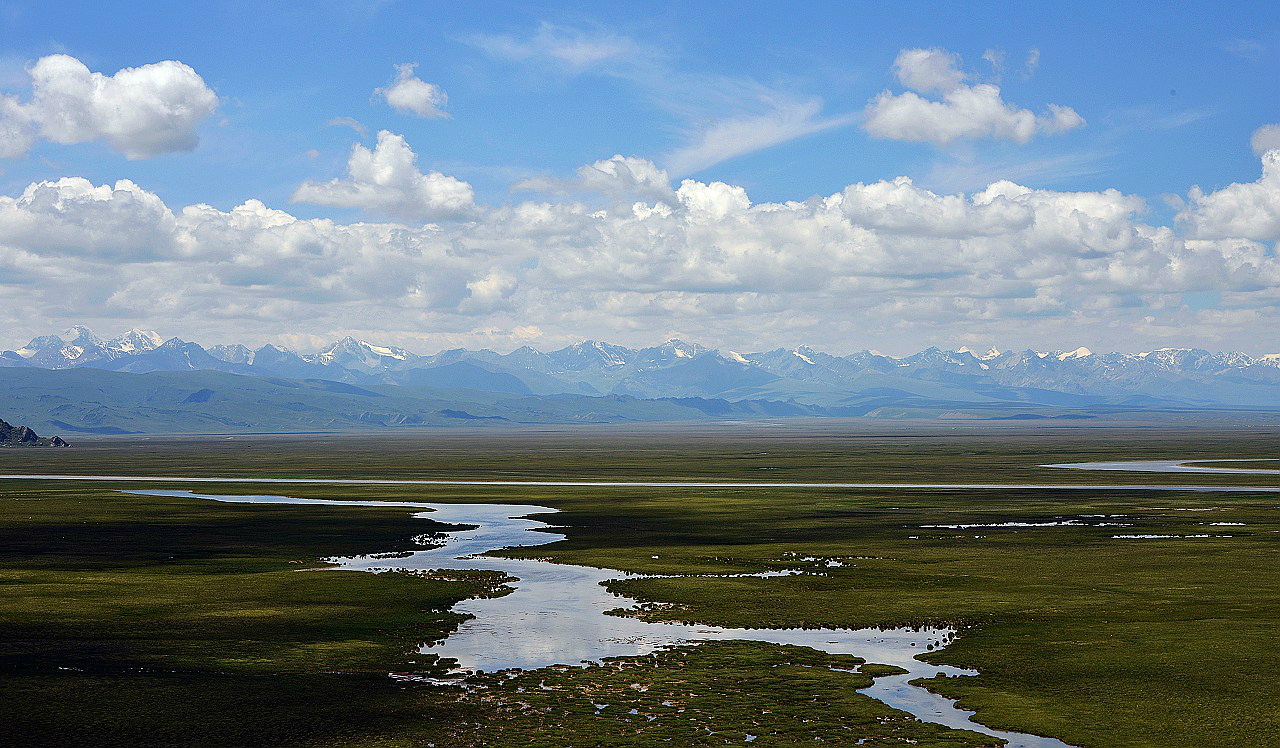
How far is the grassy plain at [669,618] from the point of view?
105ft

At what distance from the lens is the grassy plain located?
32062 mm

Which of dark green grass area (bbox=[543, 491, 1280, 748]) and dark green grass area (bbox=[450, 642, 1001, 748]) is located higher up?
dark green grass area (bbox=[543, 491, 1280, 748])

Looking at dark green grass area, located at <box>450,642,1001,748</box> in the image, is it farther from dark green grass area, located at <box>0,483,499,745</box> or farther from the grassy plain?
dark green grass area, located at <box>0,483,499,745</box>

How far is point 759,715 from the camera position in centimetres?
3275

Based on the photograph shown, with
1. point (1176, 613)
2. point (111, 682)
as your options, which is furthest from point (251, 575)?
point (1176, 613)

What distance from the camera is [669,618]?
162 ft

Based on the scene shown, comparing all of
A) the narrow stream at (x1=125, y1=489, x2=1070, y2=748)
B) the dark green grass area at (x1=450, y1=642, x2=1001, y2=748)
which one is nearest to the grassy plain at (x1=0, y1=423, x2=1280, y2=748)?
the dark green grass area at (x1=450, y1=642, x2=1001, y2=748)

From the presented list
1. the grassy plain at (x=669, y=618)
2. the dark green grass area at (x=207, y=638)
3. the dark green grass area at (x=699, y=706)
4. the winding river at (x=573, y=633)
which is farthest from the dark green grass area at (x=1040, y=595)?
the dark green grass area at (x=207, y=638)

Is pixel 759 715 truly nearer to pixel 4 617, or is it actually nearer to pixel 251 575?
pixel 4 617

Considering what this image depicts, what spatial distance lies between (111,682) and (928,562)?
47612mm

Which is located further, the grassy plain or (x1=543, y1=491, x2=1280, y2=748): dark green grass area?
(x1=543, y1=491, x2=1280, y2=748): dark green grass area

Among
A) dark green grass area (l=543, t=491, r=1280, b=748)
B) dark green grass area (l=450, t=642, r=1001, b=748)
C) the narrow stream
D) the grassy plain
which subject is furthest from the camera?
the narrow stream

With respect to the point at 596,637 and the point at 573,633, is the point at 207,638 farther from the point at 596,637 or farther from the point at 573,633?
the point at 596,637

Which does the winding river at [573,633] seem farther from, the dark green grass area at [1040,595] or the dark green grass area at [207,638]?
the dark green grass area at [207,638]
